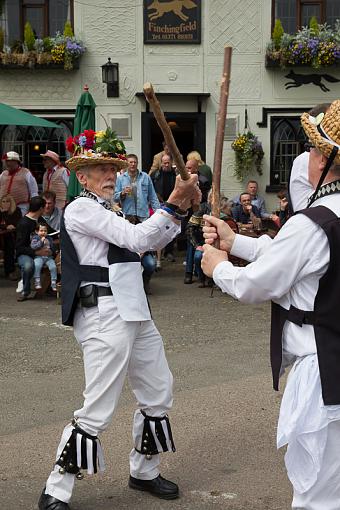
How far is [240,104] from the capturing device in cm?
1384

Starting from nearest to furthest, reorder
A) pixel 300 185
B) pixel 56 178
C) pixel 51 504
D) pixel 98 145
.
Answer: pixel 51 504
pixel 98 145
pixel 300 185
pixel 56 178

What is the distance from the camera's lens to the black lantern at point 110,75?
1330cm

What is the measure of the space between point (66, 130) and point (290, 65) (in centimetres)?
428

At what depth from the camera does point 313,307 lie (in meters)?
2.82

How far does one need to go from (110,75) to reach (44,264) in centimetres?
501

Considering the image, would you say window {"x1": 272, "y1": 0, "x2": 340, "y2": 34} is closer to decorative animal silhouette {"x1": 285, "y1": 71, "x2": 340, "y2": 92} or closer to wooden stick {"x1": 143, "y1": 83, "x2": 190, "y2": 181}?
decorative animal silhouette {"x1": 285, "y1": 71, "x2": 340, "y2": 92}

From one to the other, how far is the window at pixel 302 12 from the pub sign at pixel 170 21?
1.47 meters

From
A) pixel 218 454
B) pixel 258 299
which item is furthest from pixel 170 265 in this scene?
pixel 258 299

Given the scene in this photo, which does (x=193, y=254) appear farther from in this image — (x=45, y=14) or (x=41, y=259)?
(x=45, y=14)

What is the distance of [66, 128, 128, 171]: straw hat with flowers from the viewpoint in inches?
Answer: 156

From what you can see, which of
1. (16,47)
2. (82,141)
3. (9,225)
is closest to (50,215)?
(9,225)

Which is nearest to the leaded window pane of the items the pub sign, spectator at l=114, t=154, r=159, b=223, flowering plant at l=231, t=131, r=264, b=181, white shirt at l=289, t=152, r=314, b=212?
the pub sign

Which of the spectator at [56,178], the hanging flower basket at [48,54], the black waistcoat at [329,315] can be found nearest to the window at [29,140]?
the hanging flower basket at [48,54]

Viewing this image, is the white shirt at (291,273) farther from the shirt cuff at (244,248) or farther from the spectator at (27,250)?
the spectator at (27,250)
